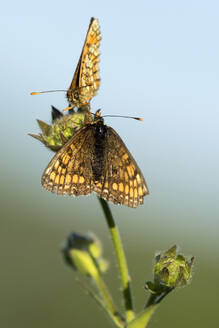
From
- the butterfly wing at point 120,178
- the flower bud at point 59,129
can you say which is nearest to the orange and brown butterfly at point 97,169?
the butterfly wing at point 120,178

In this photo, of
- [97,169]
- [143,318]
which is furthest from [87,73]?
[143,318]

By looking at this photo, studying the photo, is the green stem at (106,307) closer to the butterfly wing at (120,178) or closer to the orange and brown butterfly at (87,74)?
the butterfly wing at (120,178)

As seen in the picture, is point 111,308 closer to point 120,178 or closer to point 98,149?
point 120,178

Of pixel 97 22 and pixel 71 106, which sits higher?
pixel 97 22

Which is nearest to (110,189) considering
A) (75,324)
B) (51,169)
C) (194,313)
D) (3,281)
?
(51,169)

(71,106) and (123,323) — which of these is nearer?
(123,323)

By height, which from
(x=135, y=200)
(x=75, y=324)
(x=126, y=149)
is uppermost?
(x=126, y=149)

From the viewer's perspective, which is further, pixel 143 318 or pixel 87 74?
pixel 87 74

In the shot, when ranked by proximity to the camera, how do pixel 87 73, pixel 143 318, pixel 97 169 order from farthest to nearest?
pixel 87 73 → pixel 97 169 → pixel 143 318

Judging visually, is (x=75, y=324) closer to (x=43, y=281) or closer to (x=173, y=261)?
(x=43, y=281)
